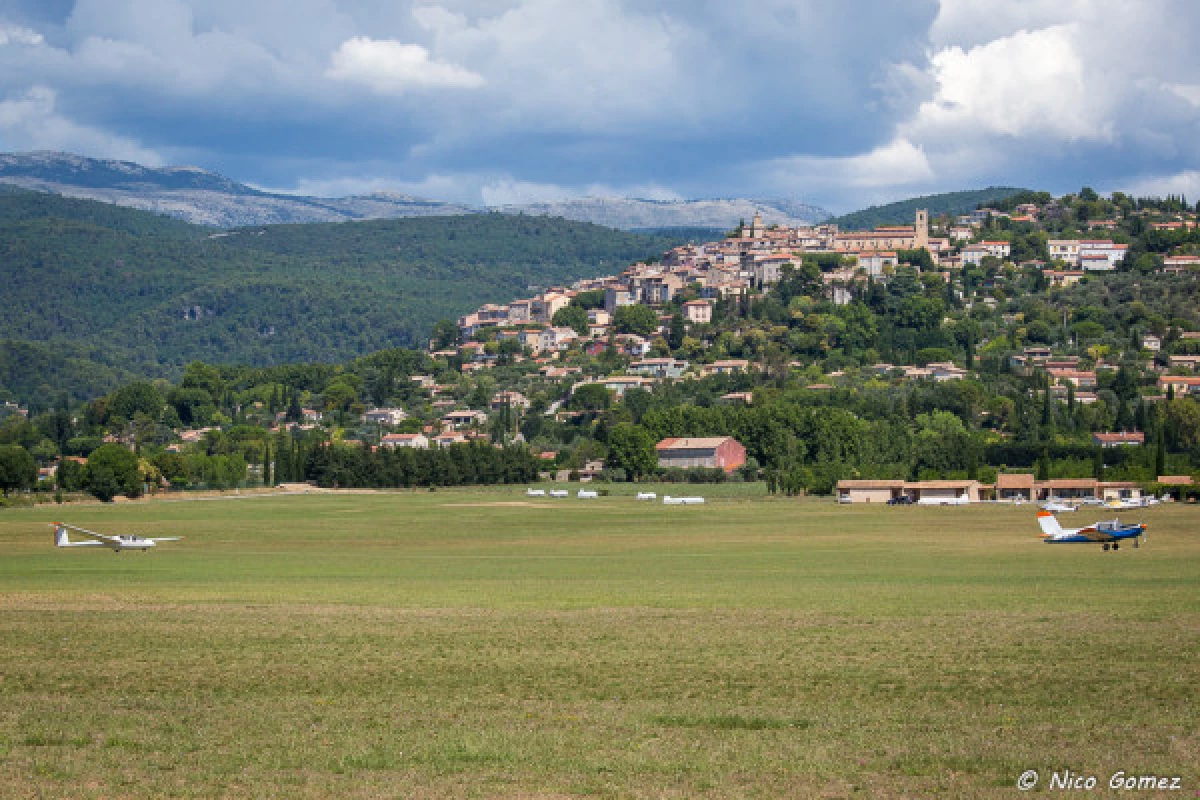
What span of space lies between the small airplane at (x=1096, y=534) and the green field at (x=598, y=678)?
4279 mm

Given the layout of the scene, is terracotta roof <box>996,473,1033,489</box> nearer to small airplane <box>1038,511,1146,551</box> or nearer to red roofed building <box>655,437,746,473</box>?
red roofed building <box>655,437,746,473</box>

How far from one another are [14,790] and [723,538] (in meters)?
52.3

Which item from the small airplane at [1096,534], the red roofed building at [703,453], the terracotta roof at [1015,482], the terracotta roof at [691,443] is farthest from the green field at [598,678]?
the terracotta roof at [691,443]

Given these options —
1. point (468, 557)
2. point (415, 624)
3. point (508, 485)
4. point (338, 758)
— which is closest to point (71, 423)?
point (508, 485)

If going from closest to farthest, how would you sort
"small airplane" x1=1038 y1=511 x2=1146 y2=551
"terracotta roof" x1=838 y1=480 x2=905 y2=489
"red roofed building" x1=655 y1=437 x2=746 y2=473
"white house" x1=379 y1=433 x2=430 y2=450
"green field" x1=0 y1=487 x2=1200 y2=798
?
"green field" x1=0 y1=487 x2=1200 y2=798 → "small airplane" x1=1038 y1=511 x2=1146 y2=551 → "terracotta roof" x1=838 y1=480 x2=905 y2=489 → "red roofed building" x1=655 y1=437 x2=746 y2=473 → "white house" x1=379 y1=433 x2=430 y2=450

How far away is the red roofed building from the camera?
140625mm

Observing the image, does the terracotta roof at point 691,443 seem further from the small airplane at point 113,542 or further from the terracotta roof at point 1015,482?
the small airplane at point 113,542

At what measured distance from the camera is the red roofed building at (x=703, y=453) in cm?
14062

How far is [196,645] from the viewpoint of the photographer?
2741 cm

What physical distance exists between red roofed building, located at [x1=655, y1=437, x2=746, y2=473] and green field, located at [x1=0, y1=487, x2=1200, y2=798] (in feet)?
297

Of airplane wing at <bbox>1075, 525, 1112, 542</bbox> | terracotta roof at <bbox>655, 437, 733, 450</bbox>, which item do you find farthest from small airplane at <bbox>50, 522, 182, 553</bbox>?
terracotta roof at <bbox>655, 437, 733, 450</bbox>

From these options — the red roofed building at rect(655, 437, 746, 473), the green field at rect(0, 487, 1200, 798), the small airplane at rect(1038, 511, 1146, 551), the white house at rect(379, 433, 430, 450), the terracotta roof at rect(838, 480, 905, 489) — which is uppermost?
the white house at rect(379, 433, 430, 450)

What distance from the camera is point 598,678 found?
23.4 meters

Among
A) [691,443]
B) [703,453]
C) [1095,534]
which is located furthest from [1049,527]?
[691,443]
